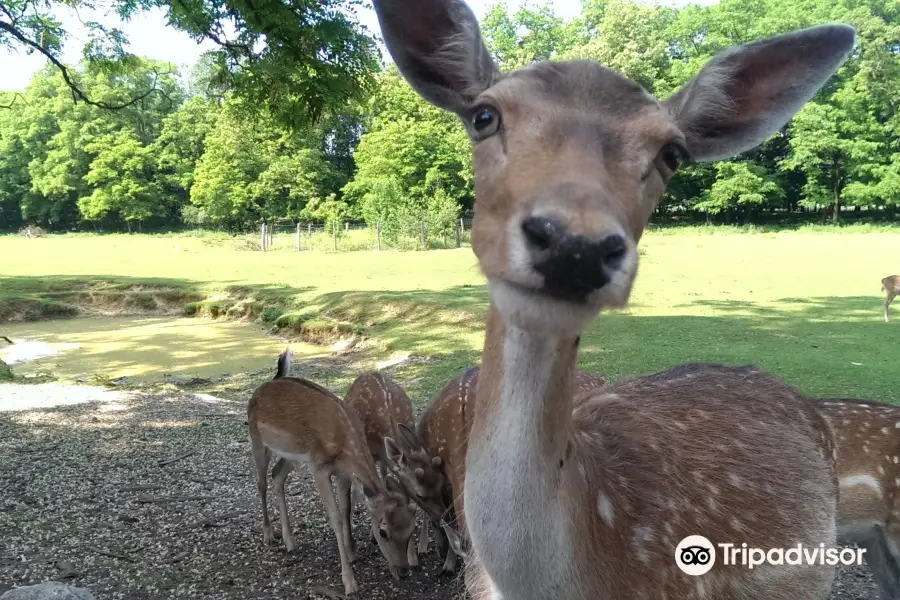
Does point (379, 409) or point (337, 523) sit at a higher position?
point (379, 409)

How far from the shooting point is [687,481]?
222 centimetres

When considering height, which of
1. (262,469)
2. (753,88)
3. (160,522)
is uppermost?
(753,88)

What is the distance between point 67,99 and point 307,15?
182ft

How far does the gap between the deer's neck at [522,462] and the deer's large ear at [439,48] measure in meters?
0.69

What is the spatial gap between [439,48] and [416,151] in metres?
39.0

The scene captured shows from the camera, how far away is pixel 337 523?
4.02 meters

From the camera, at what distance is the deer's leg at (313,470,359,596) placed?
3.82 m

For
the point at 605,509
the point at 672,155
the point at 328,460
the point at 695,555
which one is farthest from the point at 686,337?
the point at 672,155

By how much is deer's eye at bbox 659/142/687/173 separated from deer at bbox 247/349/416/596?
9.13 feet

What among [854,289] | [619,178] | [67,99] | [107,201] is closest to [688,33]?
[854,289]

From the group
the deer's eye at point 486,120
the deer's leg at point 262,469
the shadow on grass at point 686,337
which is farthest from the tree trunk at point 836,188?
the deer's eye at point 486,120

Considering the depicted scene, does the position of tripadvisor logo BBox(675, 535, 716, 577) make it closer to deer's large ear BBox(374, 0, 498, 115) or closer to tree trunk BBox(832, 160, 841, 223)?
deer's large ear BBox(374, 0, 498, 115)

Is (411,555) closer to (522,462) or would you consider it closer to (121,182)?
(522,462)

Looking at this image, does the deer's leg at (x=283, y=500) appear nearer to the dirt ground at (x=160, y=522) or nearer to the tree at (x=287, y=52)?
the dirt ground at (x=160, y=522)
